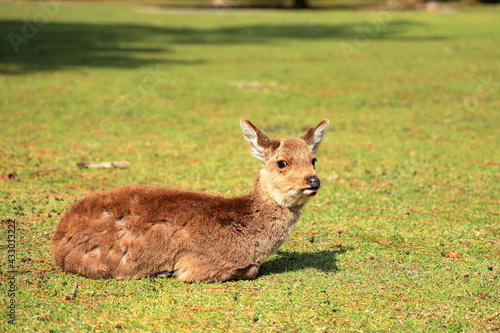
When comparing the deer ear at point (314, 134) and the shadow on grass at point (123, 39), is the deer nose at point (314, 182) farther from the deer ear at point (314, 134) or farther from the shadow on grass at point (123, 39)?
the shadow on grass at point (123, 39)

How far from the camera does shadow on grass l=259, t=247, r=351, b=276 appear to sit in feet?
20.4

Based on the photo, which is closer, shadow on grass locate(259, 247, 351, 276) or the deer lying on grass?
the deer lying on grass

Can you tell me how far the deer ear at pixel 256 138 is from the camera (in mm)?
6207

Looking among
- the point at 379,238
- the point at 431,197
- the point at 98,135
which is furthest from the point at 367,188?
the point at 98,135

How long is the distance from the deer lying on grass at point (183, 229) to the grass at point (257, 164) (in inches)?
6.3

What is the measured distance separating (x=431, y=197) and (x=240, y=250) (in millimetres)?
4071

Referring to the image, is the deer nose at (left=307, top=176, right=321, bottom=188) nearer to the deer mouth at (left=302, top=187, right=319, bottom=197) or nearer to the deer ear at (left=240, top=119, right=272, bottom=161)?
the deer mouth at (left=302, top=187, right=319, bottom=197)

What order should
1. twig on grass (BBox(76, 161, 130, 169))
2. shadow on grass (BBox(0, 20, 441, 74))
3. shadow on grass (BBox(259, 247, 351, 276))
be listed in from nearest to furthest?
1. shadow on grass (BBox(259, 247, 351, 276))
2. twig on grass (BBox(76, 161, 130, 169))
3. shadow on grass (BBox(0, 20, 441, 74))

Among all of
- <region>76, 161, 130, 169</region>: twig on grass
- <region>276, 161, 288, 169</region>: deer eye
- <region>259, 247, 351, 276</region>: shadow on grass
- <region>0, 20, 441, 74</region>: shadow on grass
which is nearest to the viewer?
<region>276, 161, 288, 169</region>: deer eye

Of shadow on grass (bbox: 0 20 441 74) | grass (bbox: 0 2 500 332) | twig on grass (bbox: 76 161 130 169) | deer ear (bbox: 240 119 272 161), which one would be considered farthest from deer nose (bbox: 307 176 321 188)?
shadow on grass (bbox: 0 20 441 74)

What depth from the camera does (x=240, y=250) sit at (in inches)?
229

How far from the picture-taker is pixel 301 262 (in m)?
6.39

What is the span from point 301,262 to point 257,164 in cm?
428

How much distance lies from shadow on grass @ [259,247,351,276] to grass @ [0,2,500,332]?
0.02m
